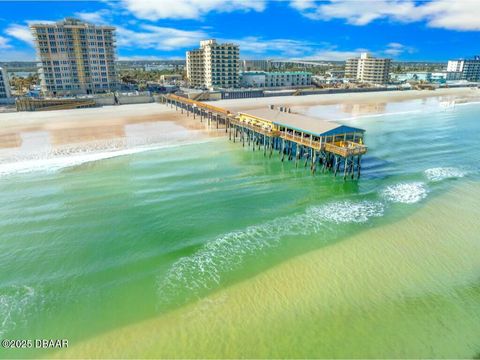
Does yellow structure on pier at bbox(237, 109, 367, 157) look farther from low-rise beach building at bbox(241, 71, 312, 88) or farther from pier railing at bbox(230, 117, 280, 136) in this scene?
low-rise beach building at bbox(241, 71, 312, 88)

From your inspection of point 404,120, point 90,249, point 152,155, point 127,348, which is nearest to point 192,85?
point 404,120

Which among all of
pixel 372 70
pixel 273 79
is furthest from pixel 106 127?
pixel 372 70

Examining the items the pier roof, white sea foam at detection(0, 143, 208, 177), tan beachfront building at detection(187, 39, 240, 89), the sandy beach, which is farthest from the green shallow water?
tan beachfront building at detection(187, 39, 240, 89)

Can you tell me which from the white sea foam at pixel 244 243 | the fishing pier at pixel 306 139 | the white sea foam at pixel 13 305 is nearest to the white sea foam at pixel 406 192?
the white sea foam at pixel 244 243

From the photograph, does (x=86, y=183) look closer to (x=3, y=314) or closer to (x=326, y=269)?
(x=3, y=314)

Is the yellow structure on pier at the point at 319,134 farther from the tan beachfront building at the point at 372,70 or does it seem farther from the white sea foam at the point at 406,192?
the tan beachfront building at the point at 372,70

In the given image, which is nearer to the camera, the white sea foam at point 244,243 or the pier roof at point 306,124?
the white sea foam at point 244,243
